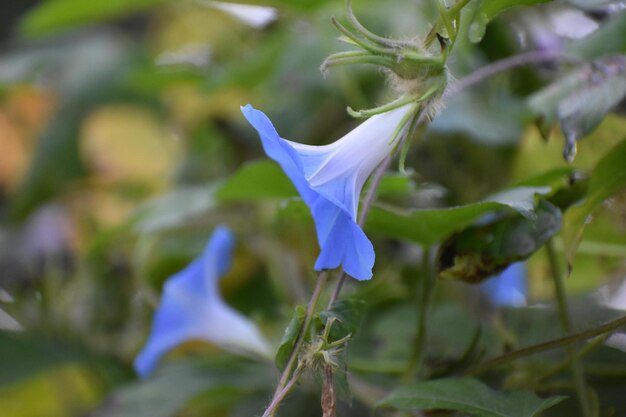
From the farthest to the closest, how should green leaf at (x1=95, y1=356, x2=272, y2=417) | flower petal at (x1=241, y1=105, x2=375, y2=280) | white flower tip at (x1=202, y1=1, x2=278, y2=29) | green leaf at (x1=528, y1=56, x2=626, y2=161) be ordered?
white flower tip at (x1=202, y1=1, x2=278, y2=29) → green leaf at (x1=95, y1=356, x2=272, y2=417) → green leaf at (x1=528, y1=56, x2=626, y2=161) → flower petal at (x1=241, y1=105, x2=375, y2=280)

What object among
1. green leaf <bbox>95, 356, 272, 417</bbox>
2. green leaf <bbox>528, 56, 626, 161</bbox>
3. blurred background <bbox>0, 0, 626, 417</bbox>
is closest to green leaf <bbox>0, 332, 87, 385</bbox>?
blurred background <bbox>0, 0, 626, 417</bbox>

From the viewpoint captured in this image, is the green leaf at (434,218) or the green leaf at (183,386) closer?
the green leaf at (434,218)

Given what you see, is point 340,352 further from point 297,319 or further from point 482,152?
point 482,152

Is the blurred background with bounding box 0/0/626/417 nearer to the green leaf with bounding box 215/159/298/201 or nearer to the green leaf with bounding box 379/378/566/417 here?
the green leaf with bounding box 215/159/298/201

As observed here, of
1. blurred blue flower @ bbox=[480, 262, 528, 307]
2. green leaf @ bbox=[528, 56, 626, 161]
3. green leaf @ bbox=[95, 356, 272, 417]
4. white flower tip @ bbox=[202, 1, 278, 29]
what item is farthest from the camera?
white flower tip @ bbox=[202, 1, 278, 29]

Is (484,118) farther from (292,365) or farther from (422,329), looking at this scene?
(292,365)

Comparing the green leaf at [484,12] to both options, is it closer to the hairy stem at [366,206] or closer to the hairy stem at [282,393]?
the hairy stem at [366,206]

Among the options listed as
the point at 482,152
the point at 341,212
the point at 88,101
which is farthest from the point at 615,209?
the point at 88,101

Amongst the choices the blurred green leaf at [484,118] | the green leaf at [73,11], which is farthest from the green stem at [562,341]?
the green leaf at [73,11]
